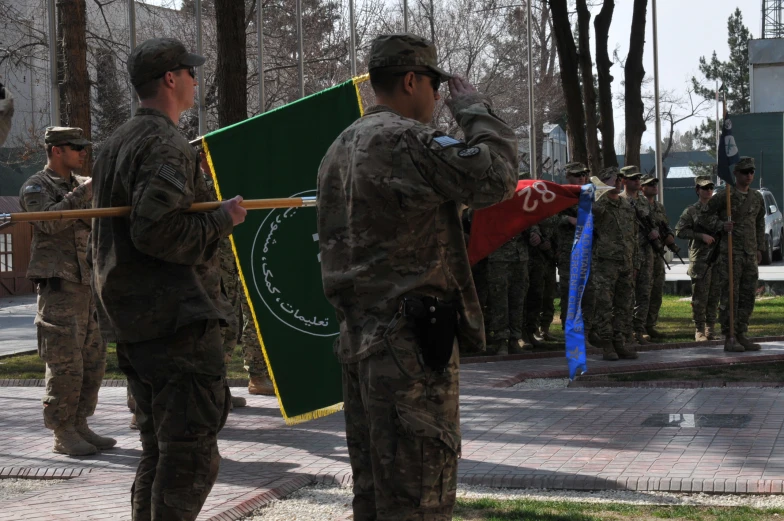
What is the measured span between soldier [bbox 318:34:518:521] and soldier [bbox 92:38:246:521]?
768 millimetres

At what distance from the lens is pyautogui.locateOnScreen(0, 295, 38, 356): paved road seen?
16.3 m

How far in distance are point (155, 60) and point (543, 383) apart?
7.39m

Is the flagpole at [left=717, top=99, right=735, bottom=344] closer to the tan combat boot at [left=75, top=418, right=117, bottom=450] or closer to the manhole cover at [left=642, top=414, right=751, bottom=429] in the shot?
the manhole cover at [left=642, top=414, right=751, bottom=429]

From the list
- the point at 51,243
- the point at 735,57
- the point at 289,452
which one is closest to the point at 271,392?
the point at 289,452

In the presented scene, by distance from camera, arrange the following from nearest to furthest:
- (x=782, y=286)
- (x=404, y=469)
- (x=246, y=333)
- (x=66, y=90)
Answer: (x=404, y=469), (x=246, y=333), (x=66, y=90), (x=782, y=286)

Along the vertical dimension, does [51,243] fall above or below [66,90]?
below

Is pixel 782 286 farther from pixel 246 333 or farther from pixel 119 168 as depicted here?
pixel 119 168

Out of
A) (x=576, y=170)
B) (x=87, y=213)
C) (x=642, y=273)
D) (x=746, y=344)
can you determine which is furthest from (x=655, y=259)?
(x=87, y=213)

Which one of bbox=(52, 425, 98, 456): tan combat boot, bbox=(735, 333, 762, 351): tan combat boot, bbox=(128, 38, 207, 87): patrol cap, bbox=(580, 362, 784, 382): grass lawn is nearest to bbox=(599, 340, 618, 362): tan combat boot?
bbox=(580, 362, 784, 382): grass lawn

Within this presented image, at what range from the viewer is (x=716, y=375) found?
10.8 meters

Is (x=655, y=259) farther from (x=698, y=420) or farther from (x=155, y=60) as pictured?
(x=155, y=60)

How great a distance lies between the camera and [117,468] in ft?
23.2

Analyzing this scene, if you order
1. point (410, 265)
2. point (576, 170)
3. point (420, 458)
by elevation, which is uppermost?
point (576, 170)

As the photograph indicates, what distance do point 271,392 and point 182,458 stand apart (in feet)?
19.9
